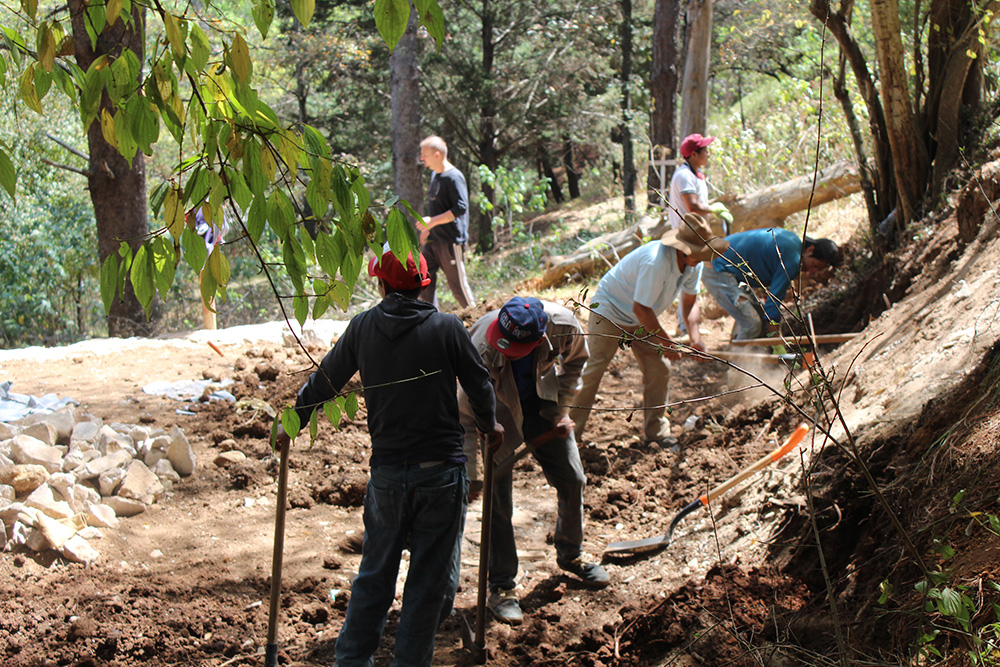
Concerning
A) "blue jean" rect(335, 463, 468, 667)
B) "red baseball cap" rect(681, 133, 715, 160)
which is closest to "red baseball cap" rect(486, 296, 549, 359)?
"blue jean" rect(335, 463, 468, 667)

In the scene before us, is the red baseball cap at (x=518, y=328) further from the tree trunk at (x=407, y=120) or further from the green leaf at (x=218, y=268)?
the tree trunk at (x=407, y=120)

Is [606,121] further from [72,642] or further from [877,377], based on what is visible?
[72,642]

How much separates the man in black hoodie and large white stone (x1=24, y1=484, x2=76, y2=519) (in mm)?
2339

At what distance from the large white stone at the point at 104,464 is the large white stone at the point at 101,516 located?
0.25m

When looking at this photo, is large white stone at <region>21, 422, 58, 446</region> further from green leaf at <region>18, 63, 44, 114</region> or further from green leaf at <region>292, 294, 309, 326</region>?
green leaf at <region>292, 294, 309, 326</region>

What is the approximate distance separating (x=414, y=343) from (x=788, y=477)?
246cm

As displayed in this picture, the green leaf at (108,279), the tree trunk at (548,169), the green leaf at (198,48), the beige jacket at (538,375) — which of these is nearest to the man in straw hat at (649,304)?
the beige jacket at (538,375)

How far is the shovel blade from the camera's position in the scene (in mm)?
4578

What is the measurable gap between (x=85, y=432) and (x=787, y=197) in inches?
334

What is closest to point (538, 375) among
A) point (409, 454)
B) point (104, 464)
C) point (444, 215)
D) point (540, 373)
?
point (540, 373)

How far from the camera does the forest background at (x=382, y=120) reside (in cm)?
200

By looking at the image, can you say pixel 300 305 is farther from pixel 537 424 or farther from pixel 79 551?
pixel 79 551

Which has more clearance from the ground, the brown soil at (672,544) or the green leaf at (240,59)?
the green leaf at (240,59)

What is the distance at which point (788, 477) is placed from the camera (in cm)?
440
